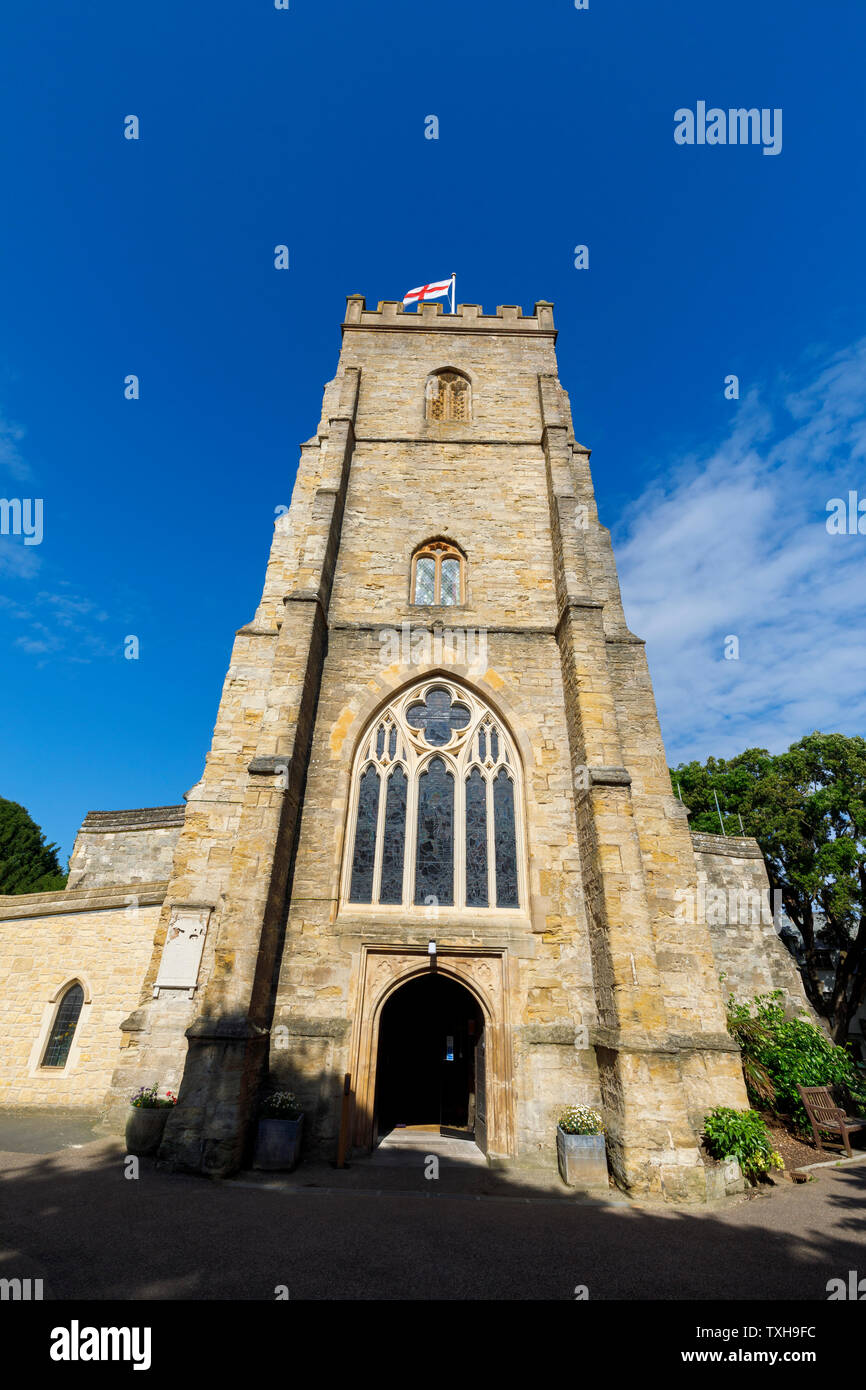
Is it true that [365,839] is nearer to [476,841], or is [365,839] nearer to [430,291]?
[476,841]

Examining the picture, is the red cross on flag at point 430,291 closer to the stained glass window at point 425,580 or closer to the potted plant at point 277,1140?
the stained glass window at point 425,580

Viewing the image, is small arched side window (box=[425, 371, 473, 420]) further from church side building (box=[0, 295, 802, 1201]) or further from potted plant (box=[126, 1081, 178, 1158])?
potted plant (box=[126, 1081, 178, 1158])

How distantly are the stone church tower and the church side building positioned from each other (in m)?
0.05

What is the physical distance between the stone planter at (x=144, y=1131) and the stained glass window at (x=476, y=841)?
4983 mm

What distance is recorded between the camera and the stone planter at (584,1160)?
23.2 ft

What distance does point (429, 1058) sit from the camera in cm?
1138

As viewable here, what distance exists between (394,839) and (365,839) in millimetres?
490

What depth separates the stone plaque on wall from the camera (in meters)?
8.55

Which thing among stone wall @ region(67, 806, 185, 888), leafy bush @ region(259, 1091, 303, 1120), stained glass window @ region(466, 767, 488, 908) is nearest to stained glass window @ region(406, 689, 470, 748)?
stained glass window @ region(466, 767, 488, 908)

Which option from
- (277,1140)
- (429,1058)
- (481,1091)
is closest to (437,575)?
(481,1091)

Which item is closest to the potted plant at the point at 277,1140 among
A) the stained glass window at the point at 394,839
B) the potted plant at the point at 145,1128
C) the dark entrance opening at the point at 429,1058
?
the potted plant at the point at 145,1128
